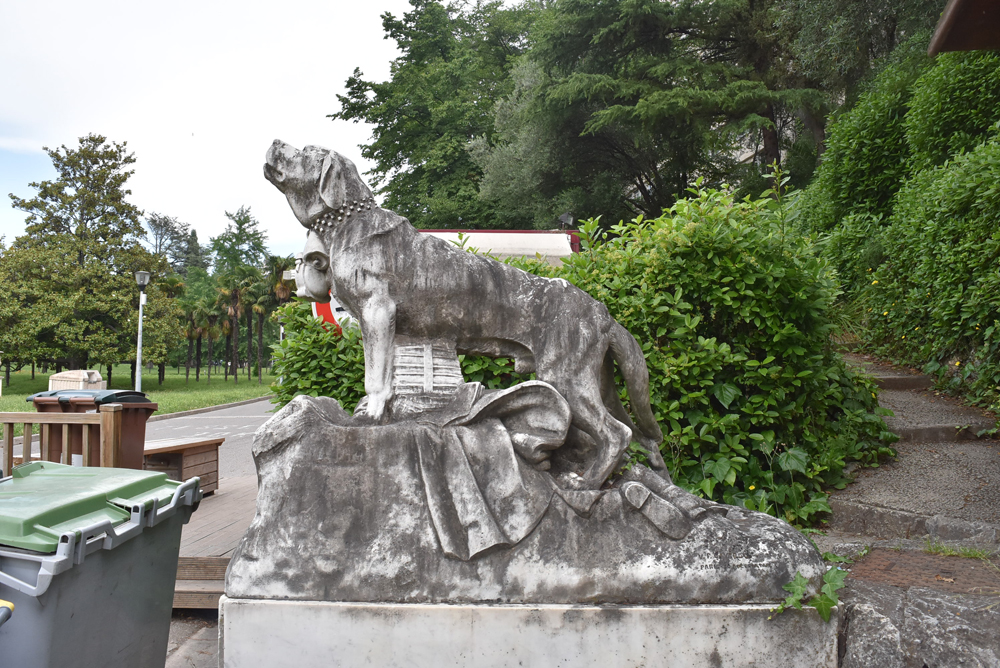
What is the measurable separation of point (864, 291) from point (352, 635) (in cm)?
693

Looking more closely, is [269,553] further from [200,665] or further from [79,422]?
[79,422]

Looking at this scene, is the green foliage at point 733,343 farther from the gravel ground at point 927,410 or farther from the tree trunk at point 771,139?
the tree trunk at point 771,139

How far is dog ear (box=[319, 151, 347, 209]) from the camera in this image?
2553 mm

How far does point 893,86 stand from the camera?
7.93 meters

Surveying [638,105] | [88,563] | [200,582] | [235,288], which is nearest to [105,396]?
[200,582]

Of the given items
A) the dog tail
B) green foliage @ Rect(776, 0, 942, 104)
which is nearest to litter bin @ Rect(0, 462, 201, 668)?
the dog tail

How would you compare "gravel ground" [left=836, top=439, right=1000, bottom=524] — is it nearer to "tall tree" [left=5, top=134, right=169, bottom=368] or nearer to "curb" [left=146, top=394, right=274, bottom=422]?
"curb" [left=146, top=394, right=274, bottom=422]

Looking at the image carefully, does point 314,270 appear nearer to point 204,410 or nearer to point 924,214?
point 924,214

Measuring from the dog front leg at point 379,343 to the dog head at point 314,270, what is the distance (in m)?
0.30

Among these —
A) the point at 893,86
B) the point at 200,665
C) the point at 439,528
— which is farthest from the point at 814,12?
the point at 200,665

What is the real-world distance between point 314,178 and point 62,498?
152 cm

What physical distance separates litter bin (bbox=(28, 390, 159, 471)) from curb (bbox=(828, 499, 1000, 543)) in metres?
4.53

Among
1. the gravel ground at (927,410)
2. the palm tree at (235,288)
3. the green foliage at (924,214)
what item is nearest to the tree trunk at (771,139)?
the green foliage at (924,214)

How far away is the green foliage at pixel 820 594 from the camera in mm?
2197
